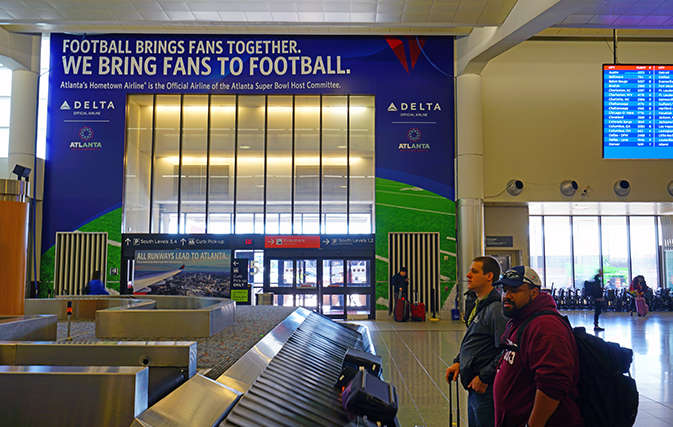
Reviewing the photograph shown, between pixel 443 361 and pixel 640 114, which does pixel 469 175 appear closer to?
pixel 640 114

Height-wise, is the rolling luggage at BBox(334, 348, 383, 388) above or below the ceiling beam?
below

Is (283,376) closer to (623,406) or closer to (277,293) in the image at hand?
(623,406)

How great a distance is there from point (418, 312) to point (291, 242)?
4394 millimetres

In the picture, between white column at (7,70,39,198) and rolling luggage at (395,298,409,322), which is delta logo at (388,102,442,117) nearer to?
rolling luggage at (395,298,409,322)

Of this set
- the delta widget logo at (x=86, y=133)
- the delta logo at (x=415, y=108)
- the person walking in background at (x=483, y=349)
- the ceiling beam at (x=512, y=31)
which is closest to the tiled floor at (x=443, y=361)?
the person walking in background at (x=483, y=349)

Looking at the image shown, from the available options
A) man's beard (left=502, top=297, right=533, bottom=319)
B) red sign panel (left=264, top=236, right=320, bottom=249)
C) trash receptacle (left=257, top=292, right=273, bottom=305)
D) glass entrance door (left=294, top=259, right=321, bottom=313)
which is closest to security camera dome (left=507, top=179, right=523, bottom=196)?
red sign panel (left=264, top=236, right=320, bottom=249)

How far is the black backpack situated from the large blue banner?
11460 millimetres

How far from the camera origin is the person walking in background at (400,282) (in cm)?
1288

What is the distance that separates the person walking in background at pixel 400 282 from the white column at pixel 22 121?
11.2m

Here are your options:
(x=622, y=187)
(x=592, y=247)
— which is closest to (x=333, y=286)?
(x=622, y=187)

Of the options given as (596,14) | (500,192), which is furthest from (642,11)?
(500,192)

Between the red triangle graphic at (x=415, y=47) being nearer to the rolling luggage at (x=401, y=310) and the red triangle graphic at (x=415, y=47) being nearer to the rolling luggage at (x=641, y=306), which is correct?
the rolling luggage at (x=401, y=310)

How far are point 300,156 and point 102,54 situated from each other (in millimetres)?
6982

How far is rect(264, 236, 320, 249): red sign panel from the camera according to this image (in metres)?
13.7
